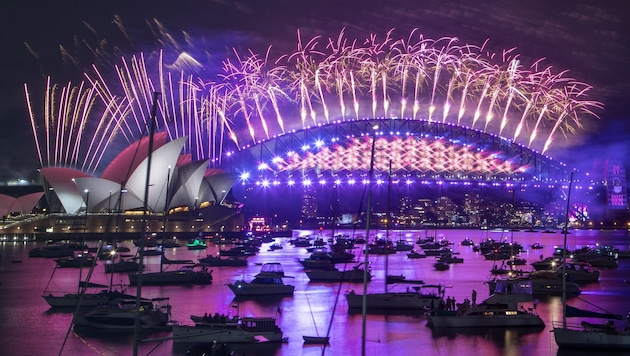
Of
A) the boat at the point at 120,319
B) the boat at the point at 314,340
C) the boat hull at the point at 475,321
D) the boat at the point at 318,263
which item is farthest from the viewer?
the boat at the point at 318,263

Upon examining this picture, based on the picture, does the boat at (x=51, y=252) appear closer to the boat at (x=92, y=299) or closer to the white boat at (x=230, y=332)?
the boat at (x=92, y=299)

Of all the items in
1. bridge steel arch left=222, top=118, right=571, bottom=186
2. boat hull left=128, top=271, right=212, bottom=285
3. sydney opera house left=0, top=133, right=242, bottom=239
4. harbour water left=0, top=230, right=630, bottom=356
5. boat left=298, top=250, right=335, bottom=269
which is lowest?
harbour water left=0, top=230, right=630, bottom=356

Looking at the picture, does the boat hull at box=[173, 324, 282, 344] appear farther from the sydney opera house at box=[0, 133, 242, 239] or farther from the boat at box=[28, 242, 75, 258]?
the sydney opera house at box=[0, 133, 242, 239]

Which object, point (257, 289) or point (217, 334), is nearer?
point (217, 334)

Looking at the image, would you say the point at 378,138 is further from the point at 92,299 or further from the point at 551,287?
the point at 92,299


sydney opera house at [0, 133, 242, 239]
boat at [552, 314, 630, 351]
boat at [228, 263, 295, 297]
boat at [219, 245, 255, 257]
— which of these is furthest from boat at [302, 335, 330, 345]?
sydney opera house at [0, 133, 242, 239]

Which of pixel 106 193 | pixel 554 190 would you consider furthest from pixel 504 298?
pixel 554 190

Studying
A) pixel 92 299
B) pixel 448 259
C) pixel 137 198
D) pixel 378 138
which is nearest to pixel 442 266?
pixel 448 259

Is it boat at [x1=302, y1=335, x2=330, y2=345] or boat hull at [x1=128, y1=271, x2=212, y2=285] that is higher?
boat hull at [x1=128, y1=271, x2=212, y2=285]

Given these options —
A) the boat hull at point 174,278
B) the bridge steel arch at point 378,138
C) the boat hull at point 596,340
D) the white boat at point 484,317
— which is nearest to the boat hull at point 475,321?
the white boat at point 484,317
